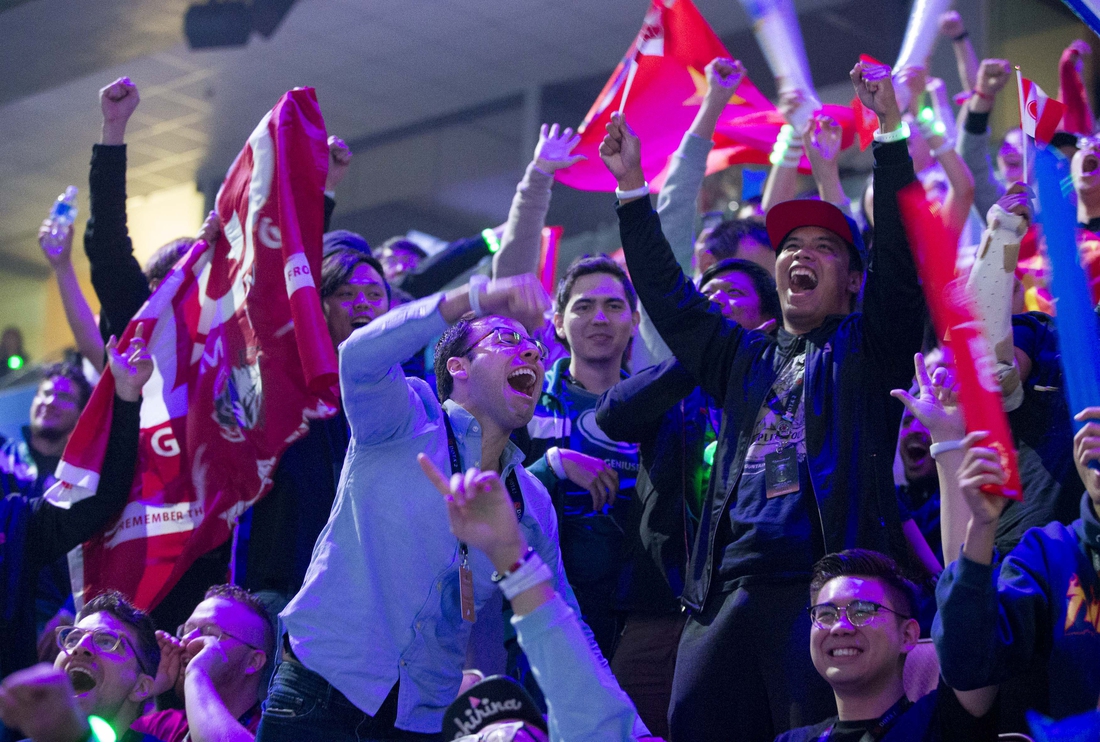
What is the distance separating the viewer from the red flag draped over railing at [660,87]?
18.1 feet

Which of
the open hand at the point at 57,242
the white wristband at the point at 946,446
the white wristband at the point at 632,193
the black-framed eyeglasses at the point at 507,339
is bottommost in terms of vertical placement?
the open hand at the point at 57,242

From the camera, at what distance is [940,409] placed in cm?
313

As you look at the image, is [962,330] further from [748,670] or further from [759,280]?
[759,280]

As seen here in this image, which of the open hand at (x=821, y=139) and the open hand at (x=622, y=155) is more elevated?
the open hand at (x=622, y=155)

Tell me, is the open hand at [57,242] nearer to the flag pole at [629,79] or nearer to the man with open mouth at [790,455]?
the flag pole at [629,79]

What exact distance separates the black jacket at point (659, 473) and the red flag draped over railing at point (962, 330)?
A: 80 centimetres

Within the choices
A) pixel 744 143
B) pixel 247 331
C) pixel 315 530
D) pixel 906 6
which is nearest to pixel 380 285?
pixel 247 331

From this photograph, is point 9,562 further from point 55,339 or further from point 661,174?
point 55,339

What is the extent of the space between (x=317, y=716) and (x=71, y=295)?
9.98 ft

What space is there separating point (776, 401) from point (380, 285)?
165cm

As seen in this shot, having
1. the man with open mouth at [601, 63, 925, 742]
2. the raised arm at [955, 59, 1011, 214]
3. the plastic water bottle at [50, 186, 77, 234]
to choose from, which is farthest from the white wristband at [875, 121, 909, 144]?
the plastic water bottle at [50, 186, 77, 234]

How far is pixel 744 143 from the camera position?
5.88 metres

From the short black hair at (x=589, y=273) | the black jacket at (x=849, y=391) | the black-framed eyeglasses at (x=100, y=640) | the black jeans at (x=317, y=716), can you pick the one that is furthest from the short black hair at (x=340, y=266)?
the black jeans at (x=317, y=716)

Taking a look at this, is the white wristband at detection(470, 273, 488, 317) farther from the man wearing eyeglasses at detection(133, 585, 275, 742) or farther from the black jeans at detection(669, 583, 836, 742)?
the man wearing eyeglasses at detection(133, 585, 275, 742)
